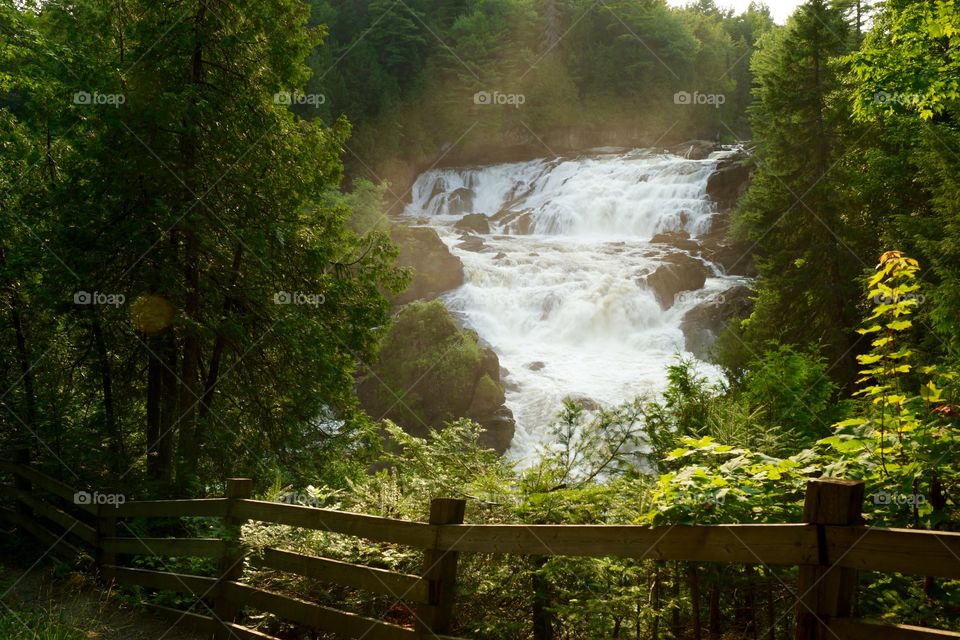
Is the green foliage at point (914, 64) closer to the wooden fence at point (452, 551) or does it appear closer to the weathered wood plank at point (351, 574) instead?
the wooden fence at point (452, 551)

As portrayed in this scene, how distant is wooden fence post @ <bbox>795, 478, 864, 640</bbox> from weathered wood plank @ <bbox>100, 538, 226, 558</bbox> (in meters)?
4.35

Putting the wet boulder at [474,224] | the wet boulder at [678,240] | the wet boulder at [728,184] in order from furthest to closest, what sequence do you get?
1. the wet boulder at [474,224]
2. the wet boulder at [728,184]
3. the wet boulder at [678,240]

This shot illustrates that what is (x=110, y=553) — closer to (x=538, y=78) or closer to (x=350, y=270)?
(x=350, y=270)

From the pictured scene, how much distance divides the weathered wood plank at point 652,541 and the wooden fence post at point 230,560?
2310mm

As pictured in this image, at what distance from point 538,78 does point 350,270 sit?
180 ft

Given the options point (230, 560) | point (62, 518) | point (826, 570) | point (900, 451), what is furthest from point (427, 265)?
point (826, 570)

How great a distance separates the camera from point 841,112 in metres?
16.7

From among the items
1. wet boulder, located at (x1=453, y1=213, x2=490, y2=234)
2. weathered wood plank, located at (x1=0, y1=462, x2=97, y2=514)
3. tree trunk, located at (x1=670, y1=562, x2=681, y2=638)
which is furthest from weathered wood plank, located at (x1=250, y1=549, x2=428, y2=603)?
wet boulder, located at (x1=453, y1=213, x2=490, y2=234)

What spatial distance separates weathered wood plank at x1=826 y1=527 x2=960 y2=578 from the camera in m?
2.23

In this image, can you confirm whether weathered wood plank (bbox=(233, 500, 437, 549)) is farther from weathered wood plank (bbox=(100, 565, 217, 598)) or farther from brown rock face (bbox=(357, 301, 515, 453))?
brown rock face (bbox=(357, 301, 515, 453))

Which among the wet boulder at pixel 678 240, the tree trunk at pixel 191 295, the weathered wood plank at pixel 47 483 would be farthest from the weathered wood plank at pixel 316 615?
the wet boulder at pixel 678 240

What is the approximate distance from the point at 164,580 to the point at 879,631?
5.86m

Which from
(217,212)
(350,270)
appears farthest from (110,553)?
(350,270)

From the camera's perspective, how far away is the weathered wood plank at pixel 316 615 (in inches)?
159
